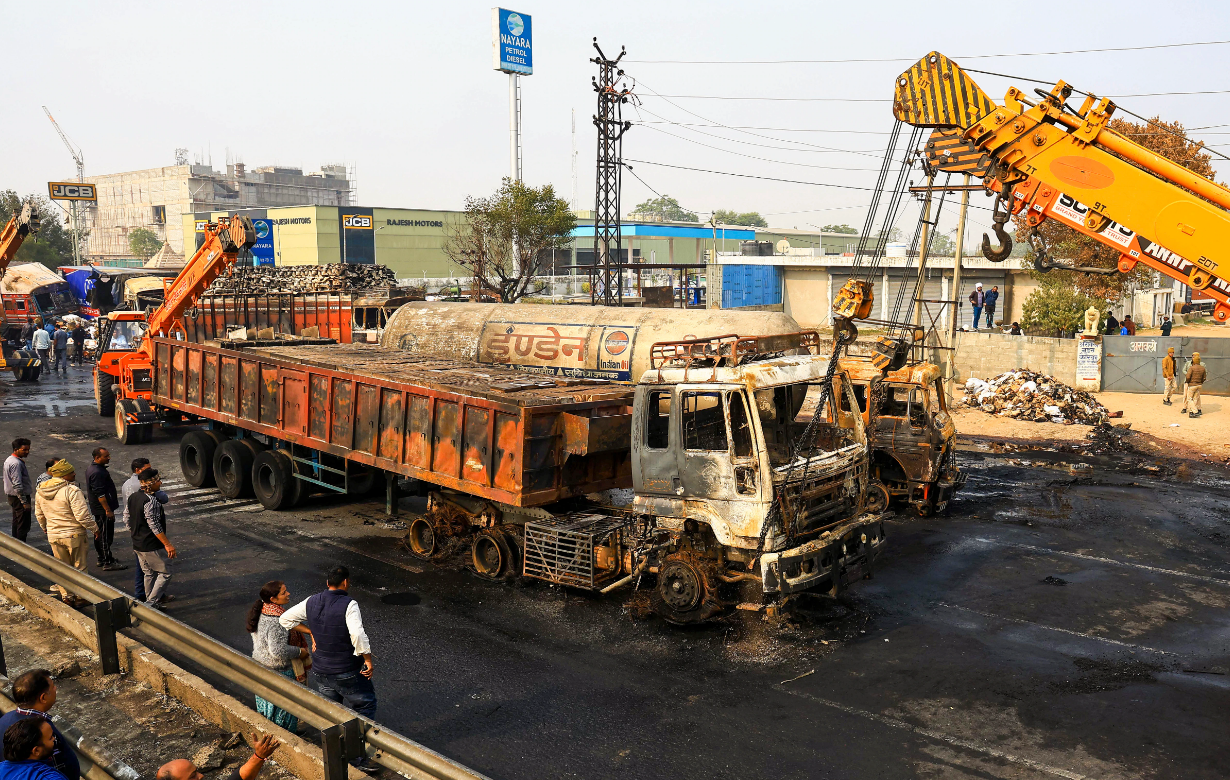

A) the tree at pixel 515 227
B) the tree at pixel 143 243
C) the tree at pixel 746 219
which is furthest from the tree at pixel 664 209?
the tree at pixel 515 227

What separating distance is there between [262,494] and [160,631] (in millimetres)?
7564

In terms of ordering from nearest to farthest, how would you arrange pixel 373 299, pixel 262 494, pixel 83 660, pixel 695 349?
1. pixel 83 660
2. pixel 695 349
3. pixel 262 494
4. pixel 373 299

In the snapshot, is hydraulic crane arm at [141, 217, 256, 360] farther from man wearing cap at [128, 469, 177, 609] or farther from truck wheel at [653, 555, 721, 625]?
truck wheel at [653, 555, 721, 625]

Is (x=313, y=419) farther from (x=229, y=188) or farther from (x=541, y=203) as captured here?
(x=229, y=188)

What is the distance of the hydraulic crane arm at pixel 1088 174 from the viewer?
9.55m

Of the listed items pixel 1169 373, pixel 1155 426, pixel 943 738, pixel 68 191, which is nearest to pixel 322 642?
pixel 943 738

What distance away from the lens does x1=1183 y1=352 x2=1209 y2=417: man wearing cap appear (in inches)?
819

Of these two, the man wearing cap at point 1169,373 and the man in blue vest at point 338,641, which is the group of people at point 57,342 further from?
the man wearing cap at point 1169,373

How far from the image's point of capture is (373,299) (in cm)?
2838

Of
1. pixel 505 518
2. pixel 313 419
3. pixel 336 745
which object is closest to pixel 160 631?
pixel 336 745

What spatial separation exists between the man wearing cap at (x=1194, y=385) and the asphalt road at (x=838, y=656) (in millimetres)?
8577

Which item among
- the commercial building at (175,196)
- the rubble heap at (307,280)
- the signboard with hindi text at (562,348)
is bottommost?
the signboard with hindi text at (562,348)

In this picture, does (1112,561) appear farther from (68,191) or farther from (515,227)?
(68,191)

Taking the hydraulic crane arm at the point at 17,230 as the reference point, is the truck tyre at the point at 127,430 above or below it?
below
